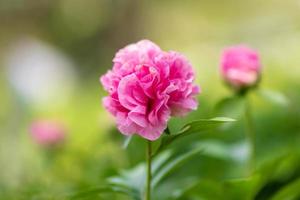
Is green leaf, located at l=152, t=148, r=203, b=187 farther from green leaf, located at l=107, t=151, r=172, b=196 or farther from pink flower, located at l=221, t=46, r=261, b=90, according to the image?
pink flower, located at l=221, t=46, r=261, b=90

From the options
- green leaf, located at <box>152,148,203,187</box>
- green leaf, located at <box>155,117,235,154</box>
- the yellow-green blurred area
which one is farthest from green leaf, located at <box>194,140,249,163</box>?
green leaf, located at <box>155,117,235,154</box>

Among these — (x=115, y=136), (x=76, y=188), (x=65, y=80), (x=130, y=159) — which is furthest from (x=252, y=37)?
(x=76, y=188)

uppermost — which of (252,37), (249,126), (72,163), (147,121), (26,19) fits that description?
(26,19)

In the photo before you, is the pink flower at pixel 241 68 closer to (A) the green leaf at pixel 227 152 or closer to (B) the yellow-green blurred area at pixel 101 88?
(B) the yellow-green blurred area at pixel 101 88

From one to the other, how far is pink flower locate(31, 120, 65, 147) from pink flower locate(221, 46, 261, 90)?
564mm

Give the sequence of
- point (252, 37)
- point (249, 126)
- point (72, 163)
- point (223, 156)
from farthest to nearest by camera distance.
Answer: point (252, 37), point (72, 163), point (223, 156), point (249, 126)

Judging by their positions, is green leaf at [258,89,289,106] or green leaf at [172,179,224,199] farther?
green leaf at [258,89,289,106]

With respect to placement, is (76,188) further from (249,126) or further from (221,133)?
(221,133)

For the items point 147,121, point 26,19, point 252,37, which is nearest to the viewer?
point 147,121

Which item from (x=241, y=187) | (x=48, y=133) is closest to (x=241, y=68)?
(x=241, y=187)

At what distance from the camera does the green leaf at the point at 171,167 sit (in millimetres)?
799

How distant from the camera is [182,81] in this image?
70cm

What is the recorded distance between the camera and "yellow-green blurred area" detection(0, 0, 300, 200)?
1.17 meters

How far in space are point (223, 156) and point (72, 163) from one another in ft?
1.10
